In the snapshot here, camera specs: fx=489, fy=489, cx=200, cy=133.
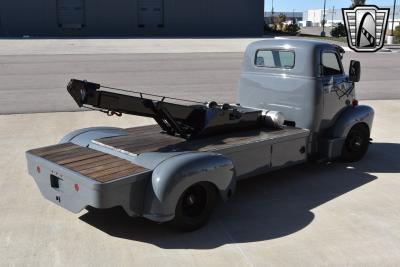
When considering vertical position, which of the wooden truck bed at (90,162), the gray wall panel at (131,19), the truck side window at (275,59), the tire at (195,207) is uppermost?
the gray wall panel at (131,19)

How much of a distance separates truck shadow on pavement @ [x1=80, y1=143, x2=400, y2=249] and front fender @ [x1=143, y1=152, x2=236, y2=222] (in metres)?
0.40

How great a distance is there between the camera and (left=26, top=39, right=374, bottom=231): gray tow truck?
4832mm

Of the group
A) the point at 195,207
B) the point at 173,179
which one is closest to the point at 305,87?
the point at 195,207

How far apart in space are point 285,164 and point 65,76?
43.8 ft

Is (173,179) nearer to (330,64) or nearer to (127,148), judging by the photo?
(127,148)

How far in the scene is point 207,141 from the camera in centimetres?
592

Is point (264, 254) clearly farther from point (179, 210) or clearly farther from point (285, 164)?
point (285, 164)

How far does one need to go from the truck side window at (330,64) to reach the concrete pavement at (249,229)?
150 cm

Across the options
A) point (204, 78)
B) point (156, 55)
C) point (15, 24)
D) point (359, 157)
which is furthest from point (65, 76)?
point (15, 24)

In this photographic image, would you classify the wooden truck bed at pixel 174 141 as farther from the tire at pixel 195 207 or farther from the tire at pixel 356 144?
the tire at pixel 356 144

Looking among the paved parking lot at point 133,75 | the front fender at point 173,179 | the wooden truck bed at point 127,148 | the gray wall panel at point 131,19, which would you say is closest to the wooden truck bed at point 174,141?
the wooden truck bed at point 127,148

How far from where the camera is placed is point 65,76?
18.0 m

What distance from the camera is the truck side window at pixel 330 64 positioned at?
711cm

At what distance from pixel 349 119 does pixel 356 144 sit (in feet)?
1.85
